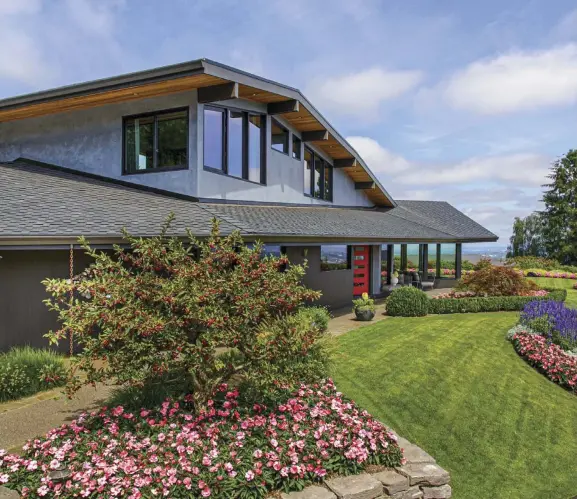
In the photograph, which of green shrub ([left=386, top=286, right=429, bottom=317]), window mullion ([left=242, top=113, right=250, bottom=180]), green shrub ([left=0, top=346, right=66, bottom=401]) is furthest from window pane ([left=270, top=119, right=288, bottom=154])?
green shrub ([left=0, top=346, right=66, bottom=401])

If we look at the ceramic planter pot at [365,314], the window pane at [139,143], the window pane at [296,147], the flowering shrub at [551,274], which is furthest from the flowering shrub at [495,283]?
the flowering shrub at [551,274]

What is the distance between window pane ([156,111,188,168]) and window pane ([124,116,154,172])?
13.5 inches

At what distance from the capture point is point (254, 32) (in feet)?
49.6

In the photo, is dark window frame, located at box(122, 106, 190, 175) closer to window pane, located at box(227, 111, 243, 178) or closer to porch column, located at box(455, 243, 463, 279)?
window pane, located at box(227, 111, 243, 178)

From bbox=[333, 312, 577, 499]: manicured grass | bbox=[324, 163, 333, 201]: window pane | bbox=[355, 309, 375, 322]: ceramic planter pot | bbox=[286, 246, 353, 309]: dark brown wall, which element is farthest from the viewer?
bbox=[324, 163, 333, 201]: window pane

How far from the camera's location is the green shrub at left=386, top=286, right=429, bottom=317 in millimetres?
16219

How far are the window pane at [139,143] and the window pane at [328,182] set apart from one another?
940 cm

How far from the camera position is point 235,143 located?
1507 cm

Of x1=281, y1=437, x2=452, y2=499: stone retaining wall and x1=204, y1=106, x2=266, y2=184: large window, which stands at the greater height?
x1=204, y1=106, x2=266, y2=184: large window

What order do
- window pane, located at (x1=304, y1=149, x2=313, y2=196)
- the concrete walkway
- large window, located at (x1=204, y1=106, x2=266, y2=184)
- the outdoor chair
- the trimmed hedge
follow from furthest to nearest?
the outdoor chair, window pane, located at (x1=304, y1=149, x2=313, y2=196), the trimmed hedge, large window, located at (x1=204, y1=106, x2=266, y2=184), the concrete walkway

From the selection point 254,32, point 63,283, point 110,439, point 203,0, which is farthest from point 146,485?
point 254,32

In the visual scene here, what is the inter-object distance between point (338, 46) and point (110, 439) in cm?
1395

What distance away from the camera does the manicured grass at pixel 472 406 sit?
677 cm

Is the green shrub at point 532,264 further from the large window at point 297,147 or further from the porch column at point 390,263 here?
the large window at point 297,147
